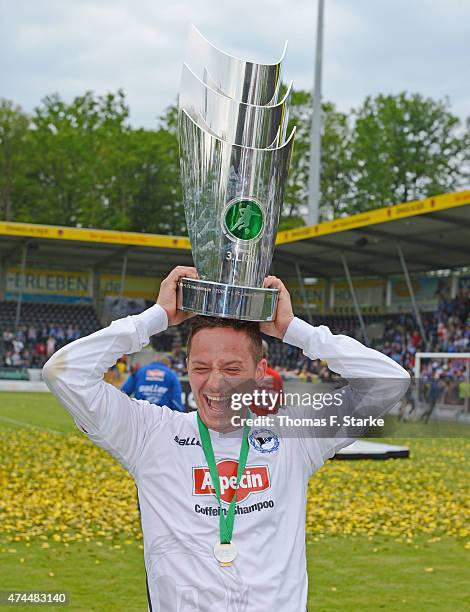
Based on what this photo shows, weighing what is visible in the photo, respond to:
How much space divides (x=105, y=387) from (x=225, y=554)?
572 mm

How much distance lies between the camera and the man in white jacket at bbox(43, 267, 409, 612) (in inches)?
91.0

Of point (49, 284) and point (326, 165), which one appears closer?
point (49, 284)

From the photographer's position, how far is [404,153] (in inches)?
2101

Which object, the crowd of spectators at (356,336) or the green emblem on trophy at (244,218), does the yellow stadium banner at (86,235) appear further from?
the green emblem on trophy at (244,218)

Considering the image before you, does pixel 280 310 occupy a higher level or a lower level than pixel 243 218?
lower

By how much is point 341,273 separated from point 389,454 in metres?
25.0

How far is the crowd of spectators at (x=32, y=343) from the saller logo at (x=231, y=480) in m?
30.6

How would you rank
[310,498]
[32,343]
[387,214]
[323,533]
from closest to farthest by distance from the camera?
[323,533], [310,498], [387,214], [32,343]

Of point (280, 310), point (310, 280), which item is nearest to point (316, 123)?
point (310, 280)

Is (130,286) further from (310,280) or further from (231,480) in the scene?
(231,480)

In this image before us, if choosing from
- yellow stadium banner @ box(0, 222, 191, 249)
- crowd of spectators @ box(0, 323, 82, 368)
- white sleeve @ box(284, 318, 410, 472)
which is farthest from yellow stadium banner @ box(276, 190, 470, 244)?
white sleeve @ box(284, 318, 410, 472)

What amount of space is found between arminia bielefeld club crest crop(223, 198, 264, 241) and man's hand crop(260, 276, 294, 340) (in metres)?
0.14

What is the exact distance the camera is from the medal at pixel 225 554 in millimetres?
2285

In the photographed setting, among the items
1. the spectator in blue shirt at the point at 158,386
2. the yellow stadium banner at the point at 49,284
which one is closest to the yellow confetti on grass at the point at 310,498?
the spectator in blue shirt at the point at 158,386
